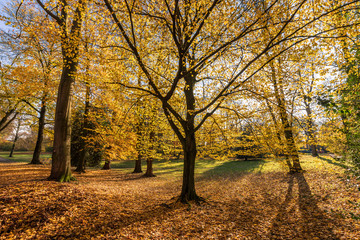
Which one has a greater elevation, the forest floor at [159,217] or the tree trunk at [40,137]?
the tree trunk at [40,137]

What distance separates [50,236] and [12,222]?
89 cm

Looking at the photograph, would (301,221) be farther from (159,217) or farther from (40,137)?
(40,137)

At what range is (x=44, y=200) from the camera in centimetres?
414

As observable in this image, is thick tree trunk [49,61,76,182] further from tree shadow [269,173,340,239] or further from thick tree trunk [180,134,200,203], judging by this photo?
tree shadow [269,173,340,239]

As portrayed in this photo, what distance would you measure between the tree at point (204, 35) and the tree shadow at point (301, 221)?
8.47 feet

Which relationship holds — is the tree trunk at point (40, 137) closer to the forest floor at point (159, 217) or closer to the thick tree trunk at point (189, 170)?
the forest floor at point (159, 217)

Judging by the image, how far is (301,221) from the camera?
4.54 m

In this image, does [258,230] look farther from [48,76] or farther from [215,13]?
[48,76]

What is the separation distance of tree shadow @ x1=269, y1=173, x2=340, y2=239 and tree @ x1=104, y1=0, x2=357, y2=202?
258 centimetres

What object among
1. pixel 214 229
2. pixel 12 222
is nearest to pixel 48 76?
pixel 12 222

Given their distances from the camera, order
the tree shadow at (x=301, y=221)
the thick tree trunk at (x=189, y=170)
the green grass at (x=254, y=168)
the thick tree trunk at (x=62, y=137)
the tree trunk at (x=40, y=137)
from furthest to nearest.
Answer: the tree trunk at (x=40, y=137) → the green grass at (x=254, y=168) → the thick tree trunk at (x=62, y=137) → the thick tree trunk at (x=189, y=170) → the tree shadow at (x=301, y=221)

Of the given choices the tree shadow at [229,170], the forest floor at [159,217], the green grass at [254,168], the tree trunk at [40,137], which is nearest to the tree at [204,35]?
the forest floor at [159,217]

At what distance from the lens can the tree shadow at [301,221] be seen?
3.85 m

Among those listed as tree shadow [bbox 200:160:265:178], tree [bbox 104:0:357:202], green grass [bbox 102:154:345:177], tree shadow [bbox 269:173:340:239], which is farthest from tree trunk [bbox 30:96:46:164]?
tree shadow [bbox 269:173:340:239]
